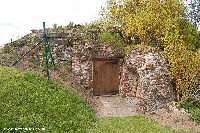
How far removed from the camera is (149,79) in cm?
1953

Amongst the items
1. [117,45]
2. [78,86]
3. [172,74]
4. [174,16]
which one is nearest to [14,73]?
[78,86]

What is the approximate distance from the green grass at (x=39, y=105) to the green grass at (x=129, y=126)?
57 cm

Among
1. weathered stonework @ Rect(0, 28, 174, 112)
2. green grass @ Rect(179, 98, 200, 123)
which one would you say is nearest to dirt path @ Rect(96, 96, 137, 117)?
weathered stonework @ Rect(0, 28, 174, 112)

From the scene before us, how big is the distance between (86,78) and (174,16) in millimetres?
6159

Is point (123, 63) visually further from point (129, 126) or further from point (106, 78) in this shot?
point (129, 126)

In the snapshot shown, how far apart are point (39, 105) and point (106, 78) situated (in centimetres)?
677

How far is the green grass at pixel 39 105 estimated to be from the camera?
1412 centimetres

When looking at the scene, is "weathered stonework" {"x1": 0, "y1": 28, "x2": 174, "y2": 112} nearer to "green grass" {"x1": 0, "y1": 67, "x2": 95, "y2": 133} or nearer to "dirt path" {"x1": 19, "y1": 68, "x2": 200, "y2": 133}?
"dirt path" {"x1": 19, "y1": 68, "x2": 200, "y2": 133}

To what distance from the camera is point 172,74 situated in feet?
65.1

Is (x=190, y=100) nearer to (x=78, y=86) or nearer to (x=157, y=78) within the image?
(x=157, y=78)

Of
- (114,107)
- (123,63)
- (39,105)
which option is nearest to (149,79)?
(114,107)

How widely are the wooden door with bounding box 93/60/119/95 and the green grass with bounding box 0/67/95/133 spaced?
2.91m

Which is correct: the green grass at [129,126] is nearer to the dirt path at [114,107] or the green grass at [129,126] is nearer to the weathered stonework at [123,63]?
the dirt path at [114,107]

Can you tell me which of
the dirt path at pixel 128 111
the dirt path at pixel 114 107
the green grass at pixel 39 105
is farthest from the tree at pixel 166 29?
the green grass at pixel 39 105
